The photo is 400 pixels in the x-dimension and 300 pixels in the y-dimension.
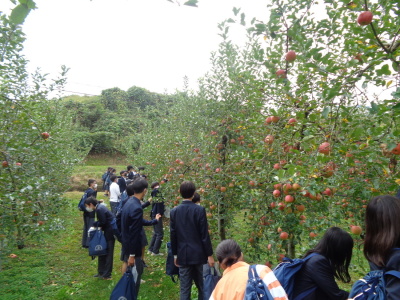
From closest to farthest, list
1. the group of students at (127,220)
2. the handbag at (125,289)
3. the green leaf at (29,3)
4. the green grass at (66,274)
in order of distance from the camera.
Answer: the green leaf at (29,3) < the handbag at (125,289) < the group of students at (127,220) < the green grass at (66,274)

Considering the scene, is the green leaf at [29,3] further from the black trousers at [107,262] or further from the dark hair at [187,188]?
the black trousers at [107,262]

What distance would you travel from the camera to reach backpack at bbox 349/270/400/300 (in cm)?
121

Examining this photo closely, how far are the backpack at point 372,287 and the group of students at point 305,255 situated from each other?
25 millimetres

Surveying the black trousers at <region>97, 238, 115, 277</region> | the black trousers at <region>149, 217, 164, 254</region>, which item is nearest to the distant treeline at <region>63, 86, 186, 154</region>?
the black trousers at <region>149, 217, 164, 254</region>

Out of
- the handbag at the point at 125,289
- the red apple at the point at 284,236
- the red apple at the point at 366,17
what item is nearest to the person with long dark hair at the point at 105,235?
the handbag at the point at 125,289

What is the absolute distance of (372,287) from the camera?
49.7 inches

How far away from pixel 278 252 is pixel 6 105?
3955 millimetres

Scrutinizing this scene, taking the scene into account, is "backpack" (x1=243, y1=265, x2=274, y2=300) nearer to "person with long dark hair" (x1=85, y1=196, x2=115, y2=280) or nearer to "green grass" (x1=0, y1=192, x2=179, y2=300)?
"green grass" (x1=0, y1=192, x2=179, y2=300)

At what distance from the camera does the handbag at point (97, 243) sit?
15.8ft

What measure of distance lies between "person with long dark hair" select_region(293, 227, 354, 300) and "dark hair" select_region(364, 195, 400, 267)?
516mm

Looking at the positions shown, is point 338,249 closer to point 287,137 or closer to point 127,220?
point 287,137

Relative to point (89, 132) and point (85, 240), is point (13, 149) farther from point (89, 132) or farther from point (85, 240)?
point (89, 132)

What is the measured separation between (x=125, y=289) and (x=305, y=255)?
2.26 m

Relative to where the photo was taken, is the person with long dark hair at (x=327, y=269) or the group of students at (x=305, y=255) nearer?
the group of students at (x=305, y=255)
